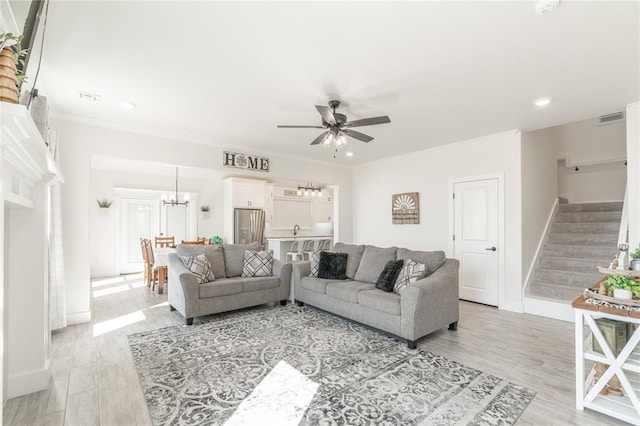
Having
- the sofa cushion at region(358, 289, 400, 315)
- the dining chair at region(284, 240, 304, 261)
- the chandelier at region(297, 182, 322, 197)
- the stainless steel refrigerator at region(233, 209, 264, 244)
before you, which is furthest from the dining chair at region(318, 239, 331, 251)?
the sofa cushion at region(358, 289, 400, 315)

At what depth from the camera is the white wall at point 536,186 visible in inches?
182

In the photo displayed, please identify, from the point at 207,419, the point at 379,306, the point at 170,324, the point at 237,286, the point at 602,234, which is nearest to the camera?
the point at 207,419

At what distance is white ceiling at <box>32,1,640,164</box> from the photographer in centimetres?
207

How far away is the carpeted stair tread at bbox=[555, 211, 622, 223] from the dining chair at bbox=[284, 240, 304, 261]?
5006 mm

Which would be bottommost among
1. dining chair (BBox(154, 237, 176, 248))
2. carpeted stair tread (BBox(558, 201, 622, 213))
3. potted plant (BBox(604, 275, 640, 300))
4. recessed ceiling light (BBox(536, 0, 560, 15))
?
dining chair (BBox(154, 237, 176, 248))

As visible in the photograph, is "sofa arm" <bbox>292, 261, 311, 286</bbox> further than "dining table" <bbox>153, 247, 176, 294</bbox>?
No

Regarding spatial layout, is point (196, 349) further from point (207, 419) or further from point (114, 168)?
point (114, 168)

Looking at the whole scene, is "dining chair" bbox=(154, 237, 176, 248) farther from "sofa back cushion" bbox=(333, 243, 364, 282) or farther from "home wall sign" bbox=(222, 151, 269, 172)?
"sofa back cushion" bbox=(333, 243, 364, 282)

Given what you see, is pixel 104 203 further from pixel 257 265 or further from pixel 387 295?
pixel 387 295

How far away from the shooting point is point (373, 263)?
4262mm

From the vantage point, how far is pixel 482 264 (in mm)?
4961

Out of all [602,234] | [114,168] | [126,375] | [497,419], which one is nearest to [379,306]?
[497,419]

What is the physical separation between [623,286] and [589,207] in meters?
4.57

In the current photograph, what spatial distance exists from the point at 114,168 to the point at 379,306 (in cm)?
705
